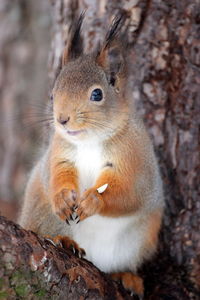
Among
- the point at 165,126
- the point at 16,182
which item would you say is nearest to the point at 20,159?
the point at 16,182

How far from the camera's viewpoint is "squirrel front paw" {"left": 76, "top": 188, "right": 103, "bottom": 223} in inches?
90.4

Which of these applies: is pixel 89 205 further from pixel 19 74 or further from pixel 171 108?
pixel 19 74

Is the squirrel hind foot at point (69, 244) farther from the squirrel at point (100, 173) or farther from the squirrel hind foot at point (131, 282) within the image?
the squirrel hind foot at point (131, 282)

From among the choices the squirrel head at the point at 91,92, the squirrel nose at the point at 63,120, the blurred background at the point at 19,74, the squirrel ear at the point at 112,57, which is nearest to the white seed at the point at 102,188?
the squirrel head at the point at 91,92

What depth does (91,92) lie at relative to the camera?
7.74 feet

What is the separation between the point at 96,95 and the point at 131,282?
86 cm

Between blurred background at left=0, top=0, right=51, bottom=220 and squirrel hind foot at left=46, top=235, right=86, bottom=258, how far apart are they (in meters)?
2.66

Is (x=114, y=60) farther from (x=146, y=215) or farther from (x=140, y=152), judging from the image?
(x=146, y=215)

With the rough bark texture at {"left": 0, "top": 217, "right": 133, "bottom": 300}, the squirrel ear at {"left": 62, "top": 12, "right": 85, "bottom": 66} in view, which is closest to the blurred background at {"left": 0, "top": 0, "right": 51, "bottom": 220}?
the squirrel ear at {"left": 62, "top": 12, "right": 85, "bottom": 66}

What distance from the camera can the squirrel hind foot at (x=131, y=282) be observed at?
8.54ft

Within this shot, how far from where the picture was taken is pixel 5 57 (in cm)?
521

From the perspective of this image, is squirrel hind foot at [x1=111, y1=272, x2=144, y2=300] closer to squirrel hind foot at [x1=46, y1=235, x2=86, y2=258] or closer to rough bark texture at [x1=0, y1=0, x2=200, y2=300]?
rough bark texture at [x1=0, y1=0, x2=200, y2=300]

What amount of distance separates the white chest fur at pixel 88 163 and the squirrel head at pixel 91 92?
6cm

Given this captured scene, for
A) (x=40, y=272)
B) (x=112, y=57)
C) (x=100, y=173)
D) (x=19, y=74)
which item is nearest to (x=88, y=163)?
(x=100, y=173)
